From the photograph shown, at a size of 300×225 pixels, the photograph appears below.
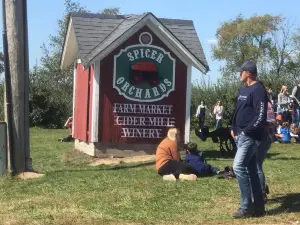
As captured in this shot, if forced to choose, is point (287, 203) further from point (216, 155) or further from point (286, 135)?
point (286, 135)

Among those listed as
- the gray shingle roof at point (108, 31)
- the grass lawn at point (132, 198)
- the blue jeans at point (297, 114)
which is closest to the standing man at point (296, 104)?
the blue jeans at point (297, 114)

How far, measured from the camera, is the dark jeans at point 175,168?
1106 centimetres

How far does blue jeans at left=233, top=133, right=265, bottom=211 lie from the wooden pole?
575 centimetres

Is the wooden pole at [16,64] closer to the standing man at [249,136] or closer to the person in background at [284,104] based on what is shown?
the standing man at [249,136]

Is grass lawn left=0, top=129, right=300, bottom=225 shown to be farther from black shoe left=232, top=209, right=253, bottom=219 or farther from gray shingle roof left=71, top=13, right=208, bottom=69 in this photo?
gray shingle roof left=71, top=13, right=208, bottom=69

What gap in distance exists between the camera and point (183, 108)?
1578cm

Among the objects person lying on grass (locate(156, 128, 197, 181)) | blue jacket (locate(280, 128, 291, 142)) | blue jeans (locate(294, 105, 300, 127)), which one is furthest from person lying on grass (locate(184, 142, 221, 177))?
blue jeans (locate(294, 105, 300, 127))

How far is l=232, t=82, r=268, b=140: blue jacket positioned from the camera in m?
7.71

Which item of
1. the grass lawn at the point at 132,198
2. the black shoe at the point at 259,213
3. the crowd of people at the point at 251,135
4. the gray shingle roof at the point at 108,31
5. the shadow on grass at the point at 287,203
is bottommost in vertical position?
the grass lawn at the point at 132,198

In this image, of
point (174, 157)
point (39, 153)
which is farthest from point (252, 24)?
point (174, 157)

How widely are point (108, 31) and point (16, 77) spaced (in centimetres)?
464

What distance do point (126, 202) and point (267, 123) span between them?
100 inches

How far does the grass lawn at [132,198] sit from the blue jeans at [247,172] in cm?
26

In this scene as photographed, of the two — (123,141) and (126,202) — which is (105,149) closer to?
(123,141)
